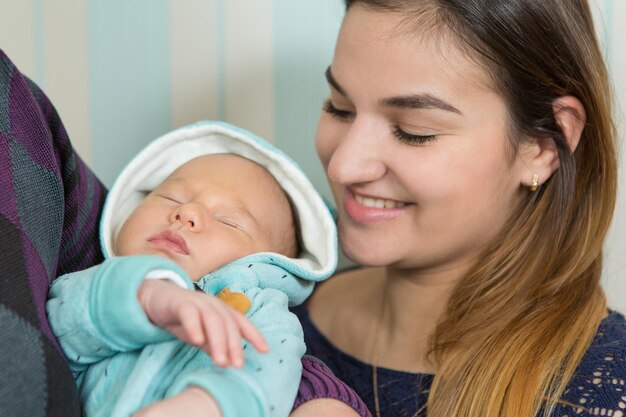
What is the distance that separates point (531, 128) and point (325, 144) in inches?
17.0

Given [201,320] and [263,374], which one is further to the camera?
[263,374]

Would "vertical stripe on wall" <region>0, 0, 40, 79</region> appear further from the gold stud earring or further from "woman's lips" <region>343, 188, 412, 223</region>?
the gold stud earring

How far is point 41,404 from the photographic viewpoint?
0.98m

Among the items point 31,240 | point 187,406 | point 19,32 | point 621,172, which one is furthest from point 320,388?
point 19,32

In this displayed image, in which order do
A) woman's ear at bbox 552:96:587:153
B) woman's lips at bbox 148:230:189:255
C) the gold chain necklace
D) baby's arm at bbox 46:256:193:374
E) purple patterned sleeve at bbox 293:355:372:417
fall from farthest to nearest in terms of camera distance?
1. the gold chain necklace
2. woman's ear at bbox 552:96:587:153
3. woman's lips at bbox 148:230:189:255
4. purple patterned sleeve at bbox 293:355:372:417
5. baby's arm at bbox 46:256:193:374

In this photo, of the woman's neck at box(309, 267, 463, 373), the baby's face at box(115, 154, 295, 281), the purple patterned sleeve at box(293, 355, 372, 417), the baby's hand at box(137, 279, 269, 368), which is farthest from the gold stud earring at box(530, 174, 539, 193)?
the baby's hand at box(137, 279, 269, 368)

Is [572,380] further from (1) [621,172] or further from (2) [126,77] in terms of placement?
(2) [126,77]

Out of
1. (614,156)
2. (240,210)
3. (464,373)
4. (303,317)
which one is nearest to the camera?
(240,210)

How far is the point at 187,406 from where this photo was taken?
999 mm

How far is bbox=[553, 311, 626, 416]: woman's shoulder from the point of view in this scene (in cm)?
144

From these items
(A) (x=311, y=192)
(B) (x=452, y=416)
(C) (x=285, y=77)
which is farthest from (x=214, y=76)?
(B) (x=452, y=416)

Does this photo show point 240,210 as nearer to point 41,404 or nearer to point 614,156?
point 41,404

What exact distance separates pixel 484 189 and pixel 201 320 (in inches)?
33.1

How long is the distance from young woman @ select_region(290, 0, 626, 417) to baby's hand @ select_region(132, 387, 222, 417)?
0.66m
